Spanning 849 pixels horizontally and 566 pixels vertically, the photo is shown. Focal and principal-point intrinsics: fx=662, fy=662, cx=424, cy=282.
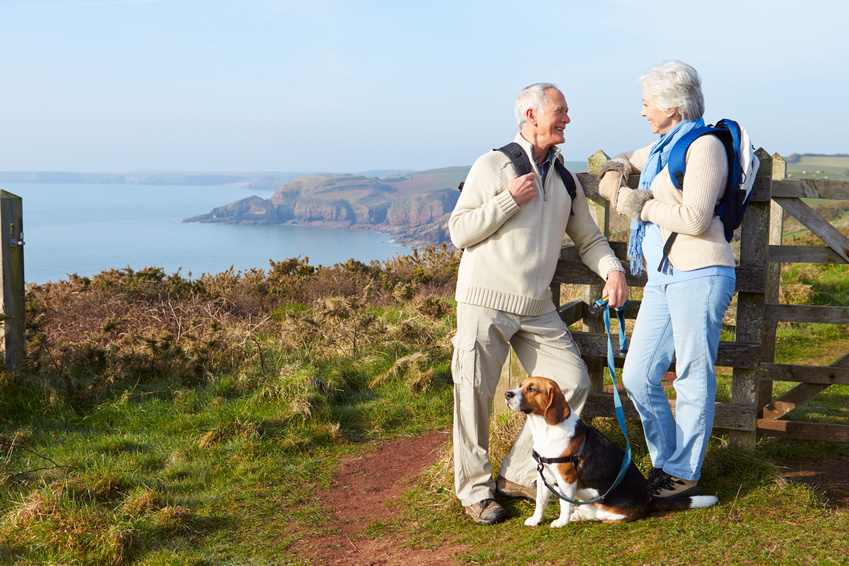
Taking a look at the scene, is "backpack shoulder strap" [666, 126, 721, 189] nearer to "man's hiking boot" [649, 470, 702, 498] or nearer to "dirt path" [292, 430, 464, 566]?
"man's hiking boot" [649, 470, 702, 498]

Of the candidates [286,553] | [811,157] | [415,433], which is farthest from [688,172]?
[811,157]

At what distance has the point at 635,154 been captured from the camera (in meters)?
3.79

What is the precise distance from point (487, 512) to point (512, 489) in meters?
0.27

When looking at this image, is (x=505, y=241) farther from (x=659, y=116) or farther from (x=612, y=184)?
(x=659, y=116)

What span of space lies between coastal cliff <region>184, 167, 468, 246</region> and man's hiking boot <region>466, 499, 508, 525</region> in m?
35.4

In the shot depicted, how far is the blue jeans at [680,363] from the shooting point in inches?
128

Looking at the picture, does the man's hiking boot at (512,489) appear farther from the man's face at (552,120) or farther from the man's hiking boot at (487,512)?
the man's face at (552,120)

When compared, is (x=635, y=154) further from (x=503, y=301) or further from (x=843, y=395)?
(x=843, y=395)

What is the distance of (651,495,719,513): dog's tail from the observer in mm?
3496

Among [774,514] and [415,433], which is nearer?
[774,514]

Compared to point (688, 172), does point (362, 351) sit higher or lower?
lower

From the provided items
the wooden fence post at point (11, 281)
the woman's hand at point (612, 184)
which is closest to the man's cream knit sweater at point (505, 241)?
the woman's hand at point (612, 184)

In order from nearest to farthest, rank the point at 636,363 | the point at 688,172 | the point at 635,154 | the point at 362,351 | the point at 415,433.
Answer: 1. the point at 688,172
2. the point at 636,363
3. the point at 635,154
4. the point at 415,433
5. the point at 362,351

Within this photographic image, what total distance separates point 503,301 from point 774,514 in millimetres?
1798
